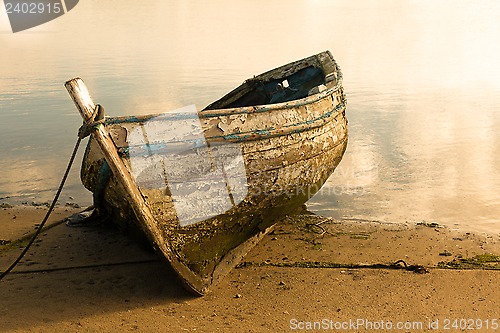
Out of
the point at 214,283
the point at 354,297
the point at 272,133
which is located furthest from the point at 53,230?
the point at 354,297

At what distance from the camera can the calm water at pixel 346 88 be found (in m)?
8.29

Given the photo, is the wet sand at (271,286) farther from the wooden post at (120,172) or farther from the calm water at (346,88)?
the calm water at (346,88)

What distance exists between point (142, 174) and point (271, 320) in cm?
156

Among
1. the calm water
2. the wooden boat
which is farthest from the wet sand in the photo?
the calm water

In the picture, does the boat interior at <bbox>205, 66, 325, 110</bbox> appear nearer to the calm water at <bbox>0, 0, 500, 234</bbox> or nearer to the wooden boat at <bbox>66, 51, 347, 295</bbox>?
the calm water at <bbox>0, 0, 500, 234</bbox>

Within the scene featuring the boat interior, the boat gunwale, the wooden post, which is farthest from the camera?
the boat interior

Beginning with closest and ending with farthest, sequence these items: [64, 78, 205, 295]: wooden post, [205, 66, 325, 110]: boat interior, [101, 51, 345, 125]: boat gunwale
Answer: [64, 78, 205, 295]: wooden post, [101, 51, 345, 125]: boat gunwale, [205, 66, 325, 110]: boat interior

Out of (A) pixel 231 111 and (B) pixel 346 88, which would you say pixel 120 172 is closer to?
(A) pixel 231 111

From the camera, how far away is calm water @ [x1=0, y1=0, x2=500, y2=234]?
8289mm

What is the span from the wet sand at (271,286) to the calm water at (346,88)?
1.28 m

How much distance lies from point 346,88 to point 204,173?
37.2ft

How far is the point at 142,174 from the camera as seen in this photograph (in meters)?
4.54

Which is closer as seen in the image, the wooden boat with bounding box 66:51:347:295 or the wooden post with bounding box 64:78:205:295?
the wooden post with bounding box 64:78:205:295

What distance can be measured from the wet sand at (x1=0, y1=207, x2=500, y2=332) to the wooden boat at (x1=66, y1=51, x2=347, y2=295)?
34 centimetres
